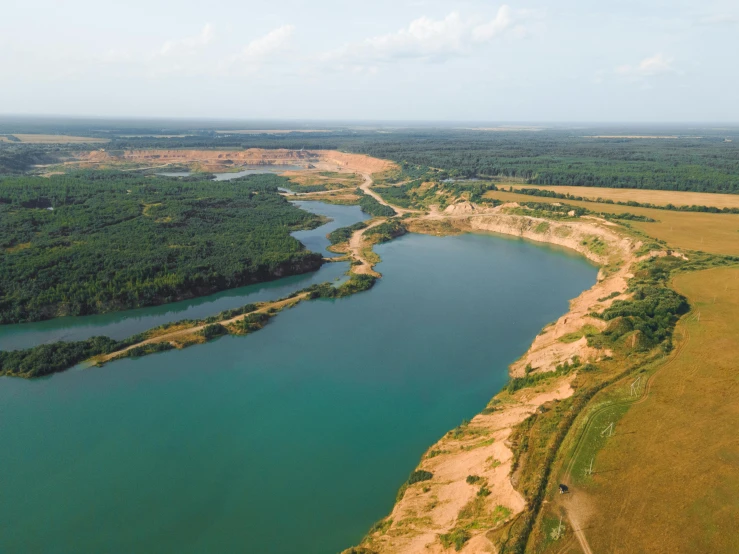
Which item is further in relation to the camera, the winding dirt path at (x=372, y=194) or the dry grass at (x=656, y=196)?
the winding dirt path at (x=372, y=194)

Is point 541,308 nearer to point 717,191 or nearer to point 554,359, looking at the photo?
point 554,359

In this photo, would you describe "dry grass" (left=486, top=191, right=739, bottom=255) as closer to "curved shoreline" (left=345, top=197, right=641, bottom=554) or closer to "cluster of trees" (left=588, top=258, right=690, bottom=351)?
"curved shoreline" (left=345, top=197, right=641, bottom=554)

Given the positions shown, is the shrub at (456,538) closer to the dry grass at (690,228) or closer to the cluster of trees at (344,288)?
the cluster of trees at (344,288)

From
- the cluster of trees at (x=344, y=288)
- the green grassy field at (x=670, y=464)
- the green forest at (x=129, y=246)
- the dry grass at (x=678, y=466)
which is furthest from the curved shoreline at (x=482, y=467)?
the green forest at (x=129, y=246)

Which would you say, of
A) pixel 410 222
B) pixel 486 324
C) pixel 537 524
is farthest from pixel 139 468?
pixel 410 222

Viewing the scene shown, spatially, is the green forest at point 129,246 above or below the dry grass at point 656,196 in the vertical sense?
below

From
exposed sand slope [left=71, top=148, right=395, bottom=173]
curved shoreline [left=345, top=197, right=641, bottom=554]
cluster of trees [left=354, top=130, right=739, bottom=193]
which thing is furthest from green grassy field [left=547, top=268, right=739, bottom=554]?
exposed sand slope [left=71, top=148, right=395, bottom=173]
